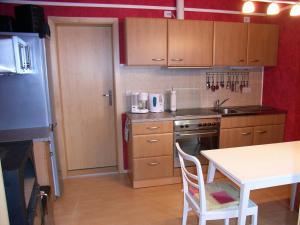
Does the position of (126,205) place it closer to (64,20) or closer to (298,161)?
(298,161)

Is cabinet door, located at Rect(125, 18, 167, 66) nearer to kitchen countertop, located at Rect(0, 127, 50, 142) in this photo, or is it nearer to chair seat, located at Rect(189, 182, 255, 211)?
kitchen countertop, located at Rect(0, 127, 50, 142)

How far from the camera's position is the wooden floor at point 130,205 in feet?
7.56

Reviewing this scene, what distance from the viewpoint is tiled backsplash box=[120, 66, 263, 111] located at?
3221 millimetres

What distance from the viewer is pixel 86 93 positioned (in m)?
3.27

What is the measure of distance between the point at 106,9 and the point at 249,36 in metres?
1.92

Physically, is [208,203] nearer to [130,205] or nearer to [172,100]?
[130,205]

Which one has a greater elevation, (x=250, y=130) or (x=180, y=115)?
(x=180, y=115)

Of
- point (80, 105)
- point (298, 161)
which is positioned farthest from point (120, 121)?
point (298, 161)

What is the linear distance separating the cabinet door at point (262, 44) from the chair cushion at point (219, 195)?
1.98m

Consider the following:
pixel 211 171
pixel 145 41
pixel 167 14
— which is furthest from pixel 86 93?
pixel 211 171

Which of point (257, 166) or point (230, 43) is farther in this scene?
point (230, 43)

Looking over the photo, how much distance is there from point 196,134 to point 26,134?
1902mm

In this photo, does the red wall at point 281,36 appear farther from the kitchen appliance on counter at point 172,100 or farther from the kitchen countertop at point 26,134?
the kitchen countertop at point 26,134

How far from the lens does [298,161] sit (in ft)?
5.65
